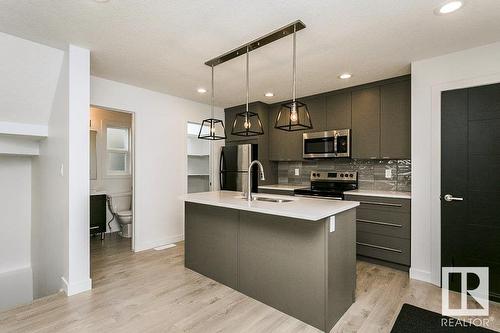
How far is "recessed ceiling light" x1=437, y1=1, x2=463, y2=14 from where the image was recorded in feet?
6.15

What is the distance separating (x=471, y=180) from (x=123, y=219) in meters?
4.95

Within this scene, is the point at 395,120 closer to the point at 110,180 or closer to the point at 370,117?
the point at 370,117

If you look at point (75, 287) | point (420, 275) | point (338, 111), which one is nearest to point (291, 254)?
point (420, 275)

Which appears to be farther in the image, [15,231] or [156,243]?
[156,243]

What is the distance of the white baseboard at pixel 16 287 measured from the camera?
3336 mm

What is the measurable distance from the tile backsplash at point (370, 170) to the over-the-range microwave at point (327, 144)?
0.35m

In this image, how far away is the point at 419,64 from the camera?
289 cm

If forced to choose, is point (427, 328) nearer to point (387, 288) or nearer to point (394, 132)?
point (387, 288)

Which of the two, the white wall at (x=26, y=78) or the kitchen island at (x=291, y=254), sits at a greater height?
the white wall at (x=26, y=78)

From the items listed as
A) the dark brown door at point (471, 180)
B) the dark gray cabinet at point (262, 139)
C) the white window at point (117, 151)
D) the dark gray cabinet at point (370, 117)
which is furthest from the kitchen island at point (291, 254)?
the white window at point (117, 151)

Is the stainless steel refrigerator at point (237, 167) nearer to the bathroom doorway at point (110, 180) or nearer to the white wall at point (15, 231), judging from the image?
the bathroom doorway at point (110, 180)

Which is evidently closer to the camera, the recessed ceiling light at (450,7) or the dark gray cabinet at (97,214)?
the recessed ceiling light at (450,7)

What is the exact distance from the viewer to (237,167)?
190 inches

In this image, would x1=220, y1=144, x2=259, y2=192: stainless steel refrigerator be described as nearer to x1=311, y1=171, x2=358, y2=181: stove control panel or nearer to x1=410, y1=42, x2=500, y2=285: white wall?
x1=311, y1=171, x2=358, y2=181: stove control panel
